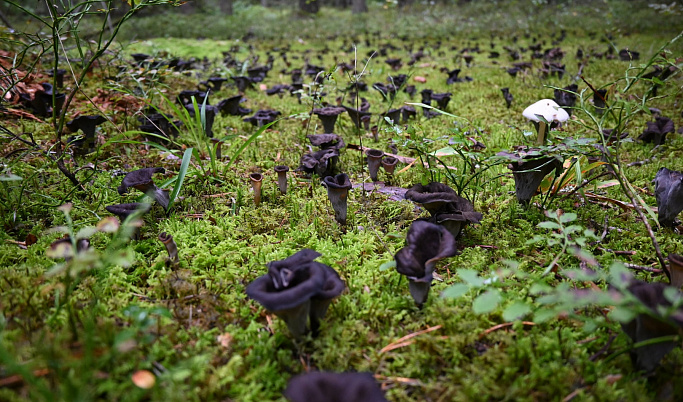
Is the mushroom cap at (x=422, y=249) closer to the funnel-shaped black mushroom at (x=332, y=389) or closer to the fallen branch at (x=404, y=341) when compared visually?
the fallen branch at (x=404, y=341)

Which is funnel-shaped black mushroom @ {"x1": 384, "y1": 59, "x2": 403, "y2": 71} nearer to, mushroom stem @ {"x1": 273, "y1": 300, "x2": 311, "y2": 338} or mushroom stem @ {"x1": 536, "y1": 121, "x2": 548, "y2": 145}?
mushroom stem @ {"x1": 536, "y1": 121, "x2": 548, "y2": 145}

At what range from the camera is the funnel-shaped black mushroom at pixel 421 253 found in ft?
6.40

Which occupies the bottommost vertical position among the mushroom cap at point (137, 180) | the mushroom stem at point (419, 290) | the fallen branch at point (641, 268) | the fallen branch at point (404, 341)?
the fallen branch at point (404, 341)

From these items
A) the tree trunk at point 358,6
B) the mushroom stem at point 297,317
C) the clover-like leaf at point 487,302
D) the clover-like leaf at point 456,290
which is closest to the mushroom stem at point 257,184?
the mushroom stem at point 297,317

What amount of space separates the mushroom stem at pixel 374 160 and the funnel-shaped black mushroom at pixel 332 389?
246 centimetres

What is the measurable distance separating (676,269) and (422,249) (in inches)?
53.0

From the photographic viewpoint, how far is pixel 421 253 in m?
2.05

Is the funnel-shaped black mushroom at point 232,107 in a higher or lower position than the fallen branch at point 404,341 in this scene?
higher

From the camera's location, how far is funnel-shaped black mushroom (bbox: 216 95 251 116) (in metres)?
5.43

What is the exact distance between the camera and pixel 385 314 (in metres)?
2.12

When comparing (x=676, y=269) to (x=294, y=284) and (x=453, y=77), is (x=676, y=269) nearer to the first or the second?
(x=294, y=284)

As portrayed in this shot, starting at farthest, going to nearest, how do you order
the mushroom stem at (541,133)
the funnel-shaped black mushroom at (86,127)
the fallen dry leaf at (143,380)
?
the funnel-shaped black mushroom at (86,127) < the mushroom stem at (541,133) < the fallen dry leaf at (143,380)

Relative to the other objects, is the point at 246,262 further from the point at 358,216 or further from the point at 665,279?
the point at 665,279

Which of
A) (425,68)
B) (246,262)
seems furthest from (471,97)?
(246,262)
